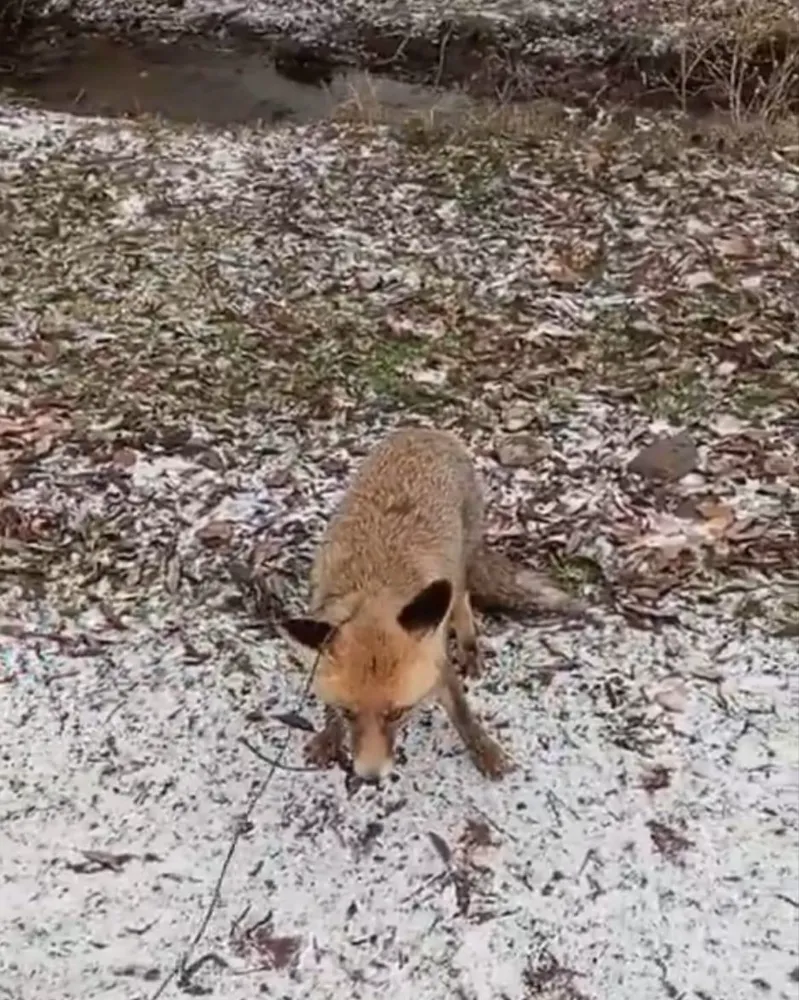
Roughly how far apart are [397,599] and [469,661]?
942 millimetres

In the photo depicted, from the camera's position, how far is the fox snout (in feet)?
14.0

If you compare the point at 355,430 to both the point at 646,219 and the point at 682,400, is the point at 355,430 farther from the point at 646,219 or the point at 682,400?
the point at 646,219

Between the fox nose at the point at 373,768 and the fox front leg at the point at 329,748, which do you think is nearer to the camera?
the fox nose at the point at 373,768

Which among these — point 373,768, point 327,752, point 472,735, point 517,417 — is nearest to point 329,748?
point 327,752

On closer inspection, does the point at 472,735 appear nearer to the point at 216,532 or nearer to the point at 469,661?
the point at 469,661

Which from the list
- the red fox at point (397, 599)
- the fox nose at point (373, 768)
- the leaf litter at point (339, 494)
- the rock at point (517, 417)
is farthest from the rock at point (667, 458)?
the fox nose at point (373, 768)

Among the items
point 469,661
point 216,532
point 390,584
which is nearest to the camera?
point 390,584

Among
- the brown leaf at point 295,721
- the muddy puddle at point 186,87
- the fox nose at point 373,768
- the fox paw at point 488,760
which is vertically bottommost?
the muddy puddle at point 186,87

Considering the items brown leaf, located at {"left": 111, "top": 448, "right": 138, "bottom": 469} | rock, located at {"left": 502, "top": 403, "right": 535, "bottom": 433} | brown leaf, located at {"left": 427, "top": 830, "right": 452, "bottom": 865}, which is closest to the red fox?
brown leaf, located at {"left": 427, "top": 830, "right": 452, "bottom": 865}

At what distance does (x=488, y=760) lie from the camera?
493 centimetres

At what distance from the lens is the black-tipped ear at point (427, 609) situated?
4238 millimetres

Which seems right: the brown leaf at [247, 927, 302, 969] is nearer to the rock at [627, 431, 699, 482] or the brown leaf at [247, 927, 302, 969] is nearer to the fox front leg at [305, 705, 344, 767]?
the fox front leg at [305, 705, 344, 767]

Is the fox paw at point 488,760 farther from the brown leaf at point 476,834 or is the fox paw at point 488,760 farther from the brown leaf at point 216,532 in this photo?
the brown leaf at point 216,532

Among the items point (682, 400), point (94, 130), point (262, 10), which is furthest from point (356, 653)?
point (262, 10)
